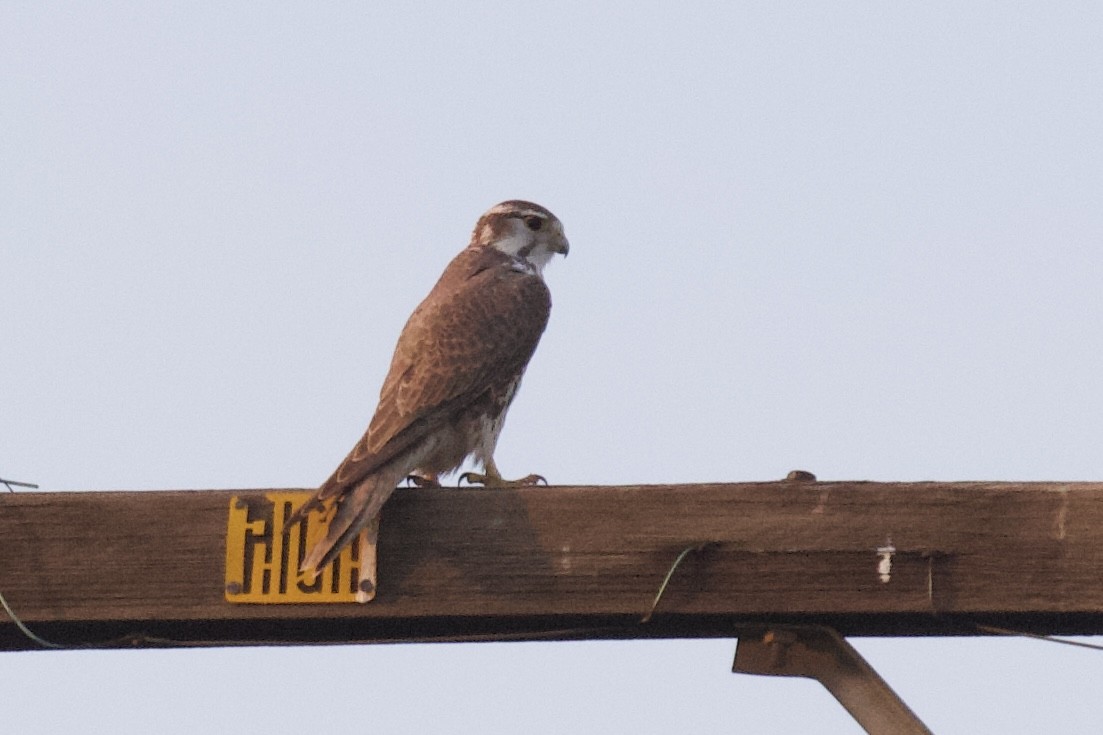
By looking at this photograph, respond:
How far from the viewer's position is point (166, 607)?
3062mm

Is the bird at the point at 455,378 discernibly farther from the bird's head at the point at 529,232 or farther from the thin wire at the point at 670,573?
the thin wire at the point at 670,573

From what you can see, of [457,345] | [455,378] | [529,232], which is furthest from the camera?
[529,232]

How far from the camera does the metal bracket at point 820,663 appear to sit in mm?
2850

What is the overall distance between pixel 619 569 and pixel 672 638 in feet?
0.67

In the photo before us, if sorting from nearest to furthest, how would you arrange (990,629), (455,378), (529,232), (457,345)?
(990,629) < (455,378) < (457,345) < (529,232)

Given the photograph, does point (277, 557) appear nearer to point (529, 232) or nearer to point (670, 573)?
point (670, 573)

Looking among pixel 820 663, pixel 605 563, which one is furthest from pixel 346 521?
pixel 820 663

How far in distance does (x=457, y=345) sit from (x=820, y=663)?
2065 millimetres

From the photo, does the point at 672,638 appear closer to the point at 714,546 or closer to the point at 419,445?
the point at 714,546

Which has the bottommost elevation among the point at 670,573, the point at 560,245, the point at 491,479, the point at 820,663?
the point at 820,663

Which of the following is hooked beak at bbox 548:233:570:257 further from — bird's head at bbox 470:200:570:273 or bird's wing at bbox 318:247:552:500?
bird's wing at bbox 318:247:552:500

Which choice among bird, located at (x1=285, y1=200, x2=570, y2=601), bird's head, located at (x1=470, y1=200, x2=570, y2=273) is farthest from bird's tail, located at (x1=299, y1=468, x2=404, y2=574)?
bird's head, located at (x1=470, y1=200, x2=570, y2=273)

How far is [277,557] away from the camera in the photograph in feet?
10.2

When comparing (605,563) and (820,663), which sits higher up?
(605,563)
